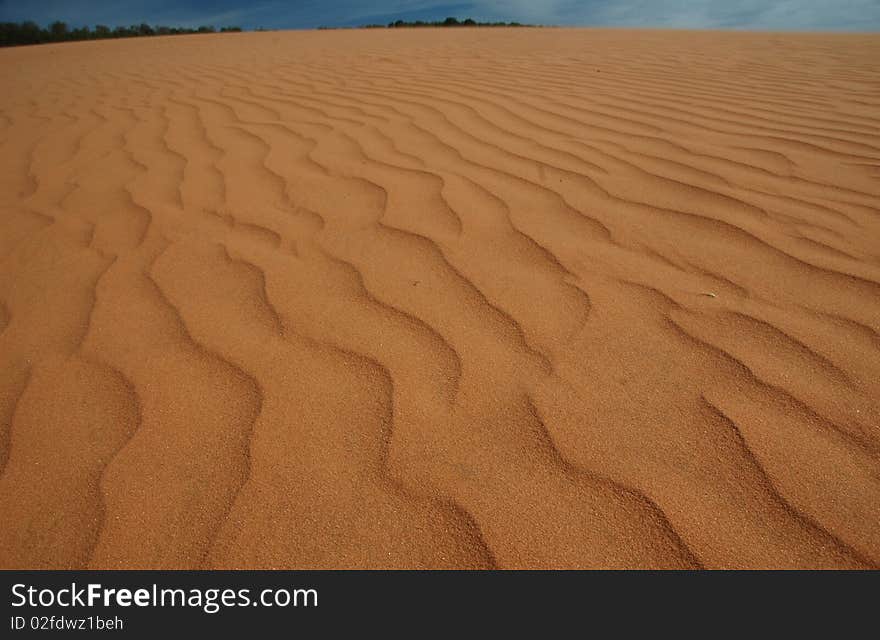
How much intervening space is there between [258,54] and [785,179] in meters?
8.54

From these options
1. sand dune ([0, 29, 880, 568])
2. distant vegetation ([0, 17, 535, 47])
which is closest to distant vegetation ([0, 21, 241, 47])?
distant vegetation ([0, 17, 535, 47])

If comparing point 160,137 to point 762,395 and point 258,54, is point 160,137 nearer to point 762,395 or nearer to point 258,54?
point 762,395

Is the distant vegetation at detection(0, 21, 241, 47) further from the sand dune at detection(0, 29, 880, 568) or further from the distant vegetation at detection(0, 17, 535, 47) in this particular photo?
the sand dune at detection(0, 29, 880, 568)

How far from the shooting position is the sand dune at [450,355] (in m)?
0.90

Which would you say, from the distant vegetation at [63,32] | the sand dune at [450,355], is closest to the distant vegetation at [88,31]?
the distant vegetation at [63,32]

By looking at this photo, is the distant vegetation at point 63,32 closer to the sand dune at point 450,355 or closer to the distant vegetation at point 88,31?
the distant vegetation at point 88,31

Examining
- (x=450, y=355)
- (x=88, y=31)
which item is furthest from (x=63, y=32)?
(x=450, y=355)

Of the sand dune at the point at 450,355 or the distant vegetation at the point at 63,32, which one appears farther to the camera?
the distant vegetation at the point at 63,32

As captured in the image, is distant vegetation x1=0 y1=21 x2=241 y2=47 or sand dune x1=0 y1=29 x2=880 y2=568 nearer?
sand dune x1=0 y1=29 x2=880 y2=568

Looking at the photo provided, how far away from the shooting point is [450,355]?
1.26 m

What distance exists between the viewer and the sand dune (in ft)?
2.97

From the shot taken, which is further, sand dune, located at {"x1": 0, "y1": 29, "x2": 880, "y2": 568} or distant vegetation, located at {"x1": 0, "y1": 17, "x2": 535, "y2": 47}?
distant vegetation, located at {"x1": 0, "y1": 17, "x2": 535, "y2": 47}

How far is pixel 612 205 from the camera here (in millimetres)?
1982

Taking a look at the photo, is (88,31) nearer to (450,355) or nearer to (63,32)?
(63,32)
